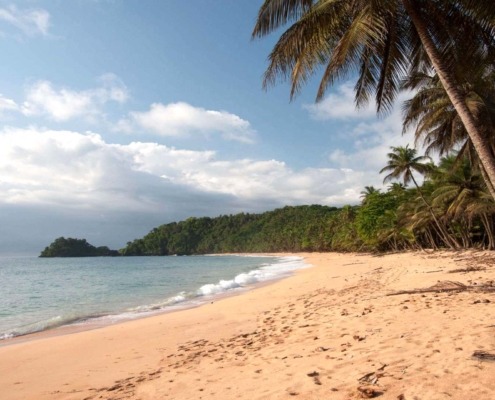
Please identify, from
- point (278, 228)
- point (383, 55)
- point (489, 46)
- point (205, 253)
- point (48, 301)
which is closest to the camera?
point (489, 46)

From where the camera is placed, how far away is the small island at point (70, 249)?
557 ft

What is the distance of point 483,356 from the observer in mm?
3883

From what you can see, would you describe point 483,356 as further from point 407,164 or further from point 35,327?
point 407,164

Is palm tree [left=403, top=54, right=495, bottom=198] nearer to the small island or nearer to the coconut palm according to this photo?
the coconut palm

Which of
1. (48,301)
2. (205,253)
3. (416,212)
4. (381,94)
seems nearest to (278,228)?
(205,253)

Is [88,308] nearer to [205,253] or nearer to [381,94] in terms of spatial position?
[381,94]

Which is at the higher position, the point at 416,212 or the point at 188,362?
the point at 416,212

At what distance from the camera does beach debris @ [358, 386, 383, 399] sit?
3.37 meters

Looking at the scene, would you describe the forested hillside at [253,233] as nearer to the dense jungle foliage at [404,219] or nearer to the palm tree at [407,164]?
the dense jungle foliage at [404,219]

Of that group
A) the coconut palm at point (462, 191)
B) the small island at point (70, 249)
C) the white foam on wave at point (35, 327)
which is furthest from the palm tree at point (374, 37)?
the small island at point (70, 249)

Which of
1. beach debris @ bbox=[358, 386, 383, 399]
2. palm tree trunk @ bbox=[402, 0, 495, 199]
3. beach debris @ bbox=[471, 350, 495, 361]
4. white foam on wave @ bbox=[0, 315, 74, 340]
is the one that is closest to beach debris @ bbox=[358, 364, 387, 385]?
beach debris @ bbox=[358, 386, 383, 399]

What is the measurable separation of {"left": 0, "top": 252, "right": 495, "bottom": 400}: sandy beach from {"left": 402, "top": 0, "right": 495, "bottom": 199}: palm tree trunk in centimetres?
246

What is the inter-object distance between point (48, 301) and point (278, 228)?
361 ft

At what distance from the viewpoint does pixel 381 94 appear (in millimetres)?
8516
